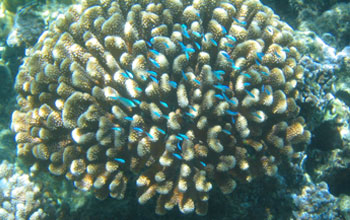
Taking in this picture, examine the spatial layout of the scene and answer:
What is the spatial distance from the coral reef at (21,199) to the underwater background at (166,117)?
2cm

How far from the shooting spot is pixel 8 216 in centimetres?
385

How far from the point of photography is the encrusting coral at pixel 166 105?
3096 mm

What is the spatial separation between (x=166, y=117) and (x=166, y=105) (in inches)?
8.3

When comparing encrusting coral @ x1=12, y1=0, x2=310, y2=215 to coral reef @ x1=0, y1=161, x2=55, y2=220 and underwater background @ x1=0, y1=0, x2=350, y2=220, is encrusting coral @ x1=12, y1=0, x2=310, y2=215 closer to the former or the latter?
underwater background @ x1=0, y1=0, x2=350, y2=220

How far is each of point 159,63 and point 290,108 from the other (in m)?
2.13

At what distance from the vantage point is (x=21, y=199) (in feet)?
13.3

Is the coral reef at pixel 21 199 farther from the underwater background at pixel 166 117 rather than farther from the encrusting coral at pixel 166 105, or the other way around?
the encrusting coral at pixel 166 105

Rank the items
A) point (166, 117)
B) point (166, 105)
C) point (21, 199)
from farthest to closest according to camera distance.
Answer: point (21, 199), point (166, 105), point (166, 117)

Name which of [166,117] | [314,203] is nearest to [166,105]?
[166,117]

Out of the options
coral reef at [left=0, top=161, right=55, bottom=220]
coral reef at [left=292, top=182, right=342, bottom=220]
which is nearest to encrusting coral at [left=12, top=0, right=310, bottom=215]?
coral reef at [left=0, top=161, right=55, bottom=220]

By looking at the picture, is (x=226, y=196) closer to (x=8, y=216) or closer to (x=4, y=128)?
(x=8, y=216)

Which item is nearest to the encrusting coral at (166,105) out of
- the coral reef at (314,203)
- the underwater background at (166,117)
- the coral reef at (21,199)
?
the underwater background at (166,117)

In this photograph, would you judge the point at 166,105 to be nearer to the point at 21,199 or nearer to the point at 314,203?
the point at 21,199

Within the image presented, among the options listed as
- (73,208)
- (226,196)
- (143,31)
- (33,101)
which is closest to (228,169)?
(226,196)
